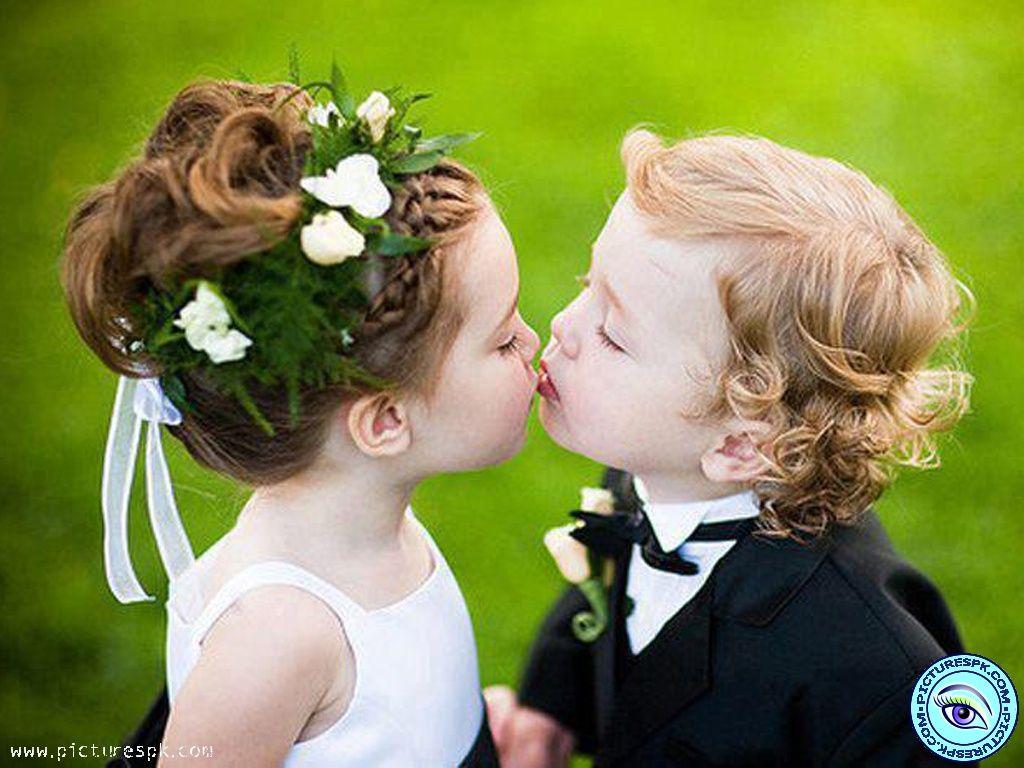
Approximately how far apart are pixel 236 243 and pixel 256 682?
2.71 ft

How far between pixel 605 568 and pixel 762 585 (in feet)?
2.27

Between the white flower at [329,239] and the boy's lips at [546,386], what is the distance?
798 millimetres

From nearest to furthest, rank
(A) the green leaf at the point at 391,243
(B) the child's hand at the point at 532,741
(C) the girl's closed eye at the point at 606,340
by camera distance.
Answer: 1. (A) the green leaf at the point at 391,243
2. (C) the girl's closed eye at the point at 606,340
3. (B) the child's hand at the point at 532,741

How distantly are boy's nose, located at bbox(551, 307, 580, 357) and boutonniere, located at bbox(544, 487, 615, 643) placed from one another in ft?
1.53

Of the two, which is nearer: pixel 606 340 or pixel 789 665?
pixel 789 665

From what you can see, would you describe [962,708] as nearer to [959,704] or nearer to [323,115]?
[959,704]

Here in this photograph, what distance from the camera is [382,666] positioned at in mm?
2604

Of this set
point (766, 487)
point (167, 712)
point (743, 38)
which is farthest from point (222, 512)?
point (743, 38)

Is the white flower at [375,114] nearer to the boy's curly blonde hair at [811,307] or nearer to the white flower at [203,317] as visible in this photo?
the white flower at [203,317]

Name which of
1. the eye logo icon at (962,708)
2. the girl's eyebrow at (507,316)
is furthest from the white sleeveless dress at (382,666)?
the eye logo icon at (962,708)

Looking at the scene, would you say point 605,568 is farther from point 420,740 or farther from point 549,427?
point 420,740

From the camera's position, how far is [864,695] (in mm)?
2596

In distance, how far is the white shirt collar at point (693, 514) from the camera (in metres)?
2.81

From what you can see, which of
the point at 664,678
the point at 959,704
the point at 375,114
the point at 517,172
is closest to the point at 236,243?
the point at 375,114
